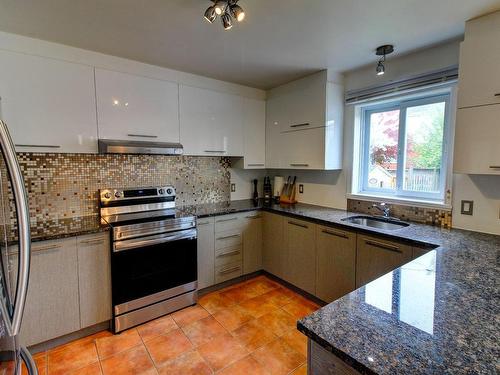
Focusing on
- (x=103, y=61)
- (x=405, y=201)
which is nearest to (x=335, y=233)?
(x=405, y=201)

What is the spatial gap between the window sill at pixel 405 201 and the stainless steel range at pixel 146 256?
1669 millimetres

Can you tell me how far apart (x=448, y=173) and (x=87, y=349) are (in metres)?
3.03

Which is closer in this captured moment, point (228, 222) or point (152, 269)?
point (152, 269)

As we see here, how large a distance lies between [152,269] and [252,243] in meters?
1.14

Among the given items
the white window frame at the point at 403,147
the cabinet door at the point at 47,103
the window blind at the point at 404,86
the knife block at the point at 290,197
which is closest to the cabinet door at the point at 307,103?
the window blind at the point at 404,86

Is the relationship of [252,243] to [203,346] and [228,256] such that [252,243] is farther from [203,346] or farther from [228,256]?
[203,346]

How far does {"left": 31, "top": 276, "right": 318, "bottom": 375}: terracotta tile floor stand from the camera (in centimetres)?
179

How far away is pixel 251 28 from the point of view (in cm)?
180

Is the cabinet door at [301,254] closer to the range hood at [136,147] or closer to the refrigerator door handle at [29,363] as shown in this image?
the range hood at [136,147]

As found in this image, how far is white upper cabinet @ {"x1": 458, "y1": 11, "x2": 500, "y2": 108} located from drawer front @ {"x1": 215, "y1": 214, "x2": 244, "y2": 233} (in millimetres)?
2066

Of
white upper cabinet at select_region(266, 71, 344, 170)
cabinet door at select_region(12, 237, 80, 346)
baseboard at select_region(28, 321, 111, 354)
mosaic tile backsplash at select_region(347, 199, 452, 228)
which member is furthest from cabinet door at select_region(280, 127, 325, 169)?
baseboard at select_region(28, 321, 111, 354)

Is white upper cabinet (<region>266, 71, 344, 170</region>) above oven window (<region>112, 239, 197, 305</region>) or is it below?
above

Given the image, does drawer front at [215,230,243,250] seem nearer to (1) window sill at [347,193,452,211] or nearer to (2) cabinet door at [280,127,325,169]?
(2) cabinet door at [280,127,325,169]

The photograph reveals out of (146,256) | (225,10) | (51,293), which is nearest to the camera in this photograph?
(225,10)
